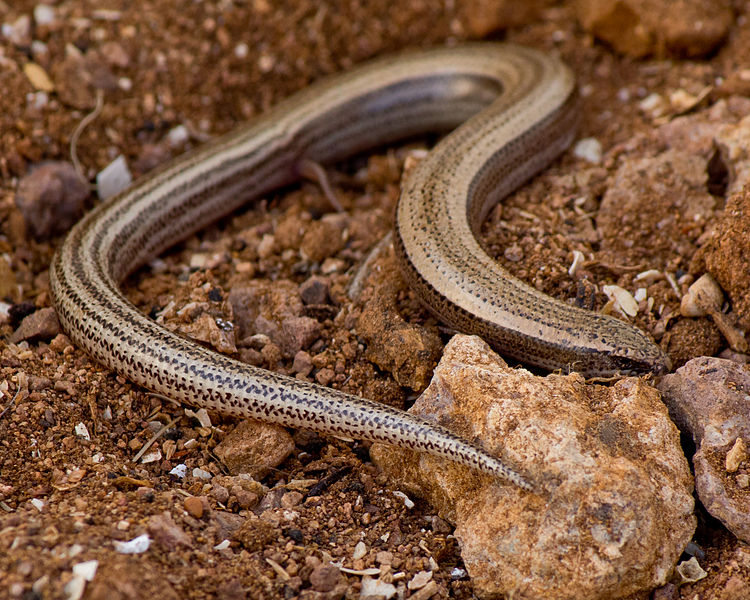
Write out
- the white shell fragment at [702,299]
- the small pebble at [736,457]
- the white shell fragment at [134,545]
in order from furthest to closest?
the white shell fragment at [702,299] → the small pebble at [736,457] → the white shell fragment at [134,545]

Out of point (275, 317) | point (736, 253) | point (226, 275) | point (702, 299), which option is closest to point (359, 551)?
point (275, 317)

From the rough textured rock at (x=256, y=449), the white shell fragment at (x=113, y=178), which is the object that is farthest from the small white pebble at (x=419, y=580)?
the white shell fragment at (x=113, y=178)

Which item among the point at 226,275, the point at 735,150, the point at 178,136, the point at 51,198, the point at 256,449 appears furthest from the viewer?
the point at 178,136

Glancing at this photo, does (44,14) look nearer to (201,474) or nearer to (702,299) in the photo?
(201,474)

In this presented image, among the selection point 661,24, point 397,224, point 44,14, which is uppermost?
point 44,14

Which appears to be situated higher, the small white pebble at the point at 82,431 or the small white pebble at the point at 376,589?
the small white pebble at the point at 82,431

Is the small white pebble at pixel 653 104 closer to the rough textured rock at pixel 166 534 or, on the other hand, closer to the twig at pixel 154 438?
the twig at pixel 154 438
